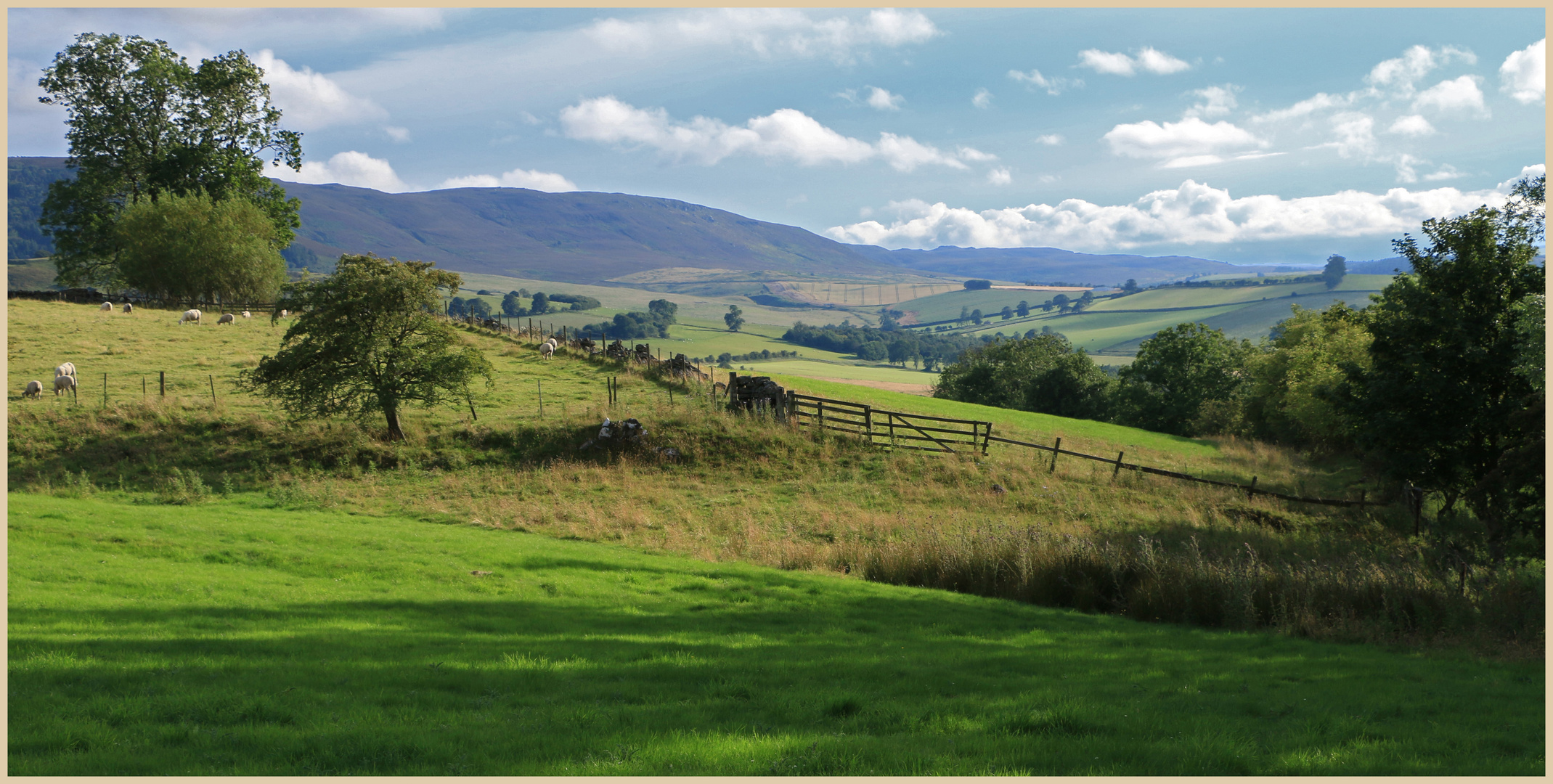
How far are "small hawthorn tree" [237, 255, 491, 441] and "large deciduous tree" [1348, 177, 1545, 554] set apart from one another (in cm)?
3038

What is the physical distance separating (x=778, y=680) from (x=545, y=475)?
68.8 feet

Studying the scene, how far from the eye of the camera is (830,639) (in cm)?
1232

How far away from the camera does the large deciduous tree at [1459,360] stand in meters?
23.0

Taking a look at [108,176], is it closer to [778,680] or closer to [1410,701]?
[778,680]

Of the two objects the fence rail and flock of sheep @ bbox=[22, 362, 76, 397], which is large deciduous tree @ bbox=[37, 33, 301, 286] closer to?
flock of sheep @ bbox=[22, 362, 76, 397]

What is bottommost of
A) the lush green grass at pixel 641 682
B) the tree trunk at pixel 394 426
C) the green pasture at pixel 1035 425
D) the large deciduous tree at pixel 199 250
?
the green pasture at pixel 1035 425

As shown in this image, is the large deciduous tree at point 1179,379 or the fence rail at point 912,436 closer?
the fence rail at point 912,436

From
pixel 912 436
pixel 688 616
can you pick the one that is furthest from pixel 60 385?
pixel 912 436

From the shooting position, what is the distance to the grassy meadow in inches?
287

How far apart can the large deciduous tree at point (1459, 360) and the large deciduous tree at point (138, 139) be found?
68.3 metres

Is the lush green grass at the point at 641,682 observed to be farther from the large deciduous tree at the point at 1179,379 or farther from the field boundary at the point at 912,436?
the large deciduous tree at the point at 1179,379

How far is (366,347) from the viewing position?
30.1 metres

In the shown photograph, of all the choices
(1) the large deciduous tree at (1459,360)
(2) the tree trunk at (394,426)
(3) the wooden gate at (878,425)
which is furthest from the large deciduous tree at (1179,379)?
(2) the tree trunk at (394,426)

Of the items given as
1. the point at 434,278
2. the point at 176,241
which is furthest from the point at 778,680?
the point at 176,241
